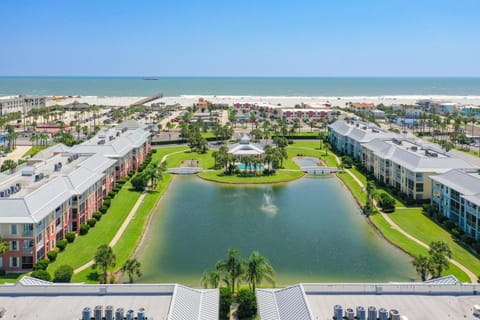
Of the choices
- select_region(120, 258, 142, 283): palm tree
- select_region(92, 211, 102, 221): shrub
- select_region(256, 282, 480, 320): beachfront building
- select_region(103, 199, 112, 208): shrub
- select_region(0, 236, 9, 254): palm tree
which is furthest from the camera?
select_region(103, 199, 112, 208): shrub

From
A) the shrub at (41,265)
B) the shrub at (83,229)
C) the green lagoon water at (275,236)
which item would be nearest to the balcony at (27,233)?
the shrub at (41,265)

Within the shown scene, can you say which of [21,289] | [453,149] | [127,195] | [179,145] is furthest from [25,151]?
[453,149]

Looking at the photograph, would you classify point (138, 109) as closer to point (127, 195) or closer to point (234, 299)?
point (127, 195)

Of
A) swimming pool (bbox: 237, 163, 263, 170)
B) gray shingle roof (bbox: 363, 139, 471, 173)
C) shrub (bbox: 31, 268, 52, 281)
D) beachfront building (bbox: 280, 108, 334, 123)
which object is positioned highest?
beachfront building (bbox: 280, 108, 334, 123)

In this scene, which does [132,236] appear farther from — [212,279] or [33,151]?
[33,151]

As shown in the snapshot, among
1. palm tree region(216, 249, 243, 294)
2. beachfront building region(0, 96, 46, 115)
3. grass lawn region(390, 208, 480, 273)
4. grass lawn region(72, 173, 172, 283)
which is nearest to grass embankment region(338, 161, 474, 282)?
grass lawn region(390, 208, 480, 273)

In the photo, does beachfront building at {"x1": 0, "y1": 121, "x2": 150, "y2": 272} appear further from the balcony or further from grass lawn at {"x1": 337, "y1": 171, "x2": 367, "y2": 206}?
grass lawn at {"x1": 337, "y1": 171, "x2": 367, "y2": 206}

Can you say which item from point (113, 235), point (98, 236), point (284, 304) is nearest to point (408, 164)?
point (113, 235)
